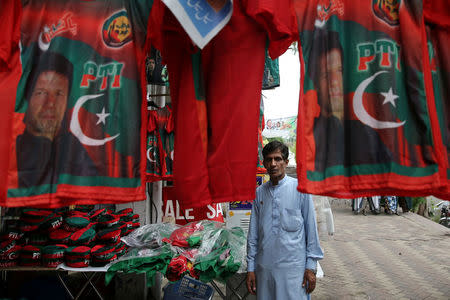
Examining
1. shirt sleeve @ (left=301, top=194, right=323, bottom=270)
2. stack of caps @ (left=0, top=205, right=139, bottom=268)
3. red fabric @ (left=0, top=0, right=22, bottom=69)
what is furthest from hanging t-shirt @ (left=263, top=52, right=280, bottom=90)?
red fabric @ (left=0, top=0, right=22, bottom=69)

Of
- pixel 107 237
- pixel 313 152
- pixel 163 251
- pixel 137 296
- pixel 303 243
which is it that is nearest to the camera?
pixel 313 152

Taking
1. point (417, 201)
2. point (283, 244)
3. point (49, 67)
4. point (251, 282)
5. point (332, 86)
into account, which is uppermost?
point (49, 67)

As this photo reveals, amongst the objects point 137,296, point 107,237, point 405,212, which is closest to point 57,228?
point 107,237

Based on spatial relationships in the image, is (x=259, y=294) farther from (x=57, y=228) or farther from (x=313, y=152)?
(x=57, y=228)

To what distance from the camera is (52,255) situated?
9.23 feet

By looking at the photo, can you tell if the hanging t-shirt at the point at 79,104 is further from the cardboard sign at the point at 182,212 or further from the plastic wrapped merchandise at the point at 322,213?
the plastic wrapped merchandise at the point at 322,213

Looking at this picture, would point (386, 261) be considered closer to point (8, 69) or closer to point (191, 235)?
point (191, 235)

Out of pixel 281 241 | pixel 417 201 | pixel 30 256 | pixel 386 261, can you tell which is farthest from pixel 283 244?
pixel 417 201

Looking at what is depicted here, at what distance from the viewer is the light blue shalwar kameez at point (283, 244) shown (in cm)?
236

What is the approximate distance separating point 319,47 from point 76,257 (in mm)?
2655

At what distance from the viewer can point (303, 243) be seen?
8.00 ft

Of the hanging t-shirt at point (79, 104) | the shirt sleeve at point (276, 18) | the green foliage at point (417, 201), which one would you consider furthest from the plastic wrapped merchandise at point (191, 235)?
the green foliage at point (417, 201)

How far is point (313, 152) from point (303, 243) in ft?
4.00

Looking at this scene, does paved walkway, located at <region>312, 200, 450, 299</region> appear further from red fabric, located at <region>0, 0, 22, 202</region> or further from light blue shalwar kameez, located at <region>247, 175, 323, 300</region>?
red fabric, located at <region>0, 0, 22, 202</region>
